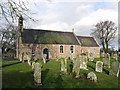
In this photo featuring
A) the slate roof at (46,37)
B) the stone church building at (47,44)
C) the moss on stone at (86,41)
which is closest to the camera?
the stone church building at (47,44)

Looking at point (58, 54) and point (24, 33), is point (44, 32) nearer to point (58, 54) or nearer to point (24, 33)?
point (24, 33)

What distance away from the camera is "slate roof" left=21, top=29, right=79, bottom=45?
21542mm

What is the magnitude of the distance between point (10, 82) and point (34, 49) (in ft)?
51.4

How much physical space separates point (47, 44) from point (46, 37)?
8.02ft

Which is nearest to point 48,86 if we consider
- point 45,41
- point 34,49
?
point 34,49

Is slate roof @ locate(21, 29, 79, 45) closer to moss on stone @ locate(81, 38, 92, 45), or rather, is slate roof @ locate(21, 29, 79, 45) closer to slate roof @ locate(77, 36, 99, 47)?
slate roof @ locate(77, 36, 99, 47)

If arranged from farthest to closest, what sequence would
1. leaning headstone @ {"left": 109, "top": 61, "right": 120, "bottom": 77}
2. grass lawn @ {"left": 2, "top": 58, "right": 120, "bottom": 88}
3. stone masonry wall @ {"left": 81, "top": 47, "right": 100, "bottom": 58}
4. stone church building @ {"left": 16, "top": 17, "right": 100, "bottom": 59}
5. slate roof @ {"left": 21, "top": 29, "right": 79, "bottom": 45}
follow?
stone masonry wall @ {"left": 81, "top": 47, "right": 100, "bottom": 58}
slate roof @ {"left": 21, "top": 29, "right": 79, "bottom": 45}
stone church building @ {"left": 16, "top": 17, "right": 100, "bottom": 59}
leaning headstone @ {"left": 109, "top": 61, "right": 120, "bottom": 77}
grass lawn @ {"left": 2, "top": 58, "right": 120, "bottom": 88}

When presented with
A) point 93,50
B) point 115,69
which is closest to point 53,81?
point 115,69

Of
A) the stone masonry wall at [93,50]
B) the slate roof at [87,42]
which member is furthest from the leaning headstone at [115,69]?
the slate roof at [87,42]

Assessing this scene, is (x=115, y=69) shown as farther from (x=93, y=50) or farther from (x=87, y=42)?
(x=87, y=42)

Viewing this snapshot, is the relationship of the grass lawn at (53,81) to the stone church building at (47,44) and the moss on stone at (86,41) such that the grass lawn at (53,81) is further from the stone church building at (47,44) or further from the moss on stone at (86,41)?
the moss on stone at (86,41)

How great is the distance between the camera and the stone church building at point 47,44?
2061 cm

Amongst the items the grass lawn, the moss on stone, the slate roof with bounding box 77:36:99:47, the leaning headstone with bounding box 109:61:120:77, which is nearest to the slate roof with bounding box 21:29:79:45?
the slate roof with bounding box 77:36:99:47

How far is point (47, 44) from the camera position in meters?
22.0
